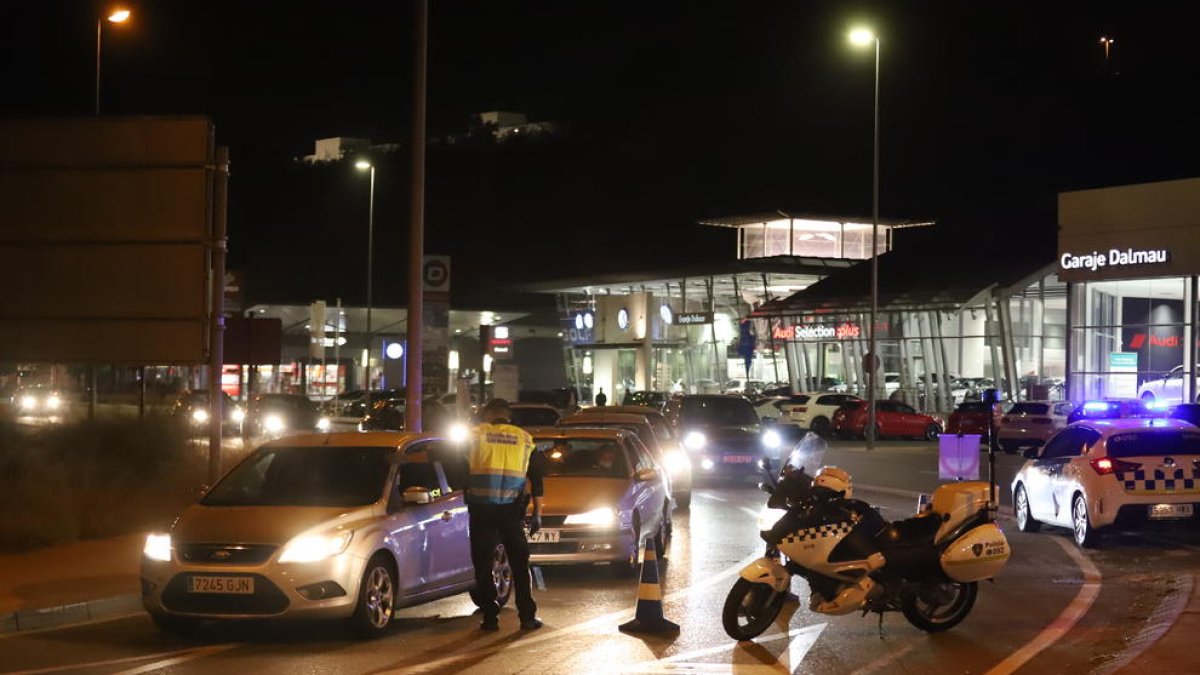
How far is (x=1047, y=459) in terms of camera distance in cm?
1898

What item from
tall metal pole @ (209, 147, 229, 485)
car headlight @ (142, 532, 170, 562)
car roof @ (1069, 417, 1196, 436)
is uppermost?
tall metal pole @ (209, 147, 229, 485)

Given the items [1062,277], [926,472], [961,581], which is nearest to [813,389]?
[1062,277]

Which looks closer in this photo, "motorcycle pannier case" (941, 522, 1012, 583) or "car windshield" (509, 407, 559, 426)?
"motorcycle pannier case" (941, 522, 1012, 583)

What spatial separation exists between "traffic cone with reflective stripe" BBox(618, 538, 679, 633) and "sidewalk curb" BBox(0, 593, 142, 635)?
4418 mm

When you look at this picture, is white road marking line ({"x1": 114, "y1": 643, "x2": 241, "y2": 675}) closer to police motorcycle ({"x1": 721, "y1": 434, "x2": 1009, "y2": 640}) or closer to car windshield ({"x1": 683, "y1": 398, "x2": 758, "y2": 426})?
police motorcycle ({"x1": 721, "y1": 434, "x2": 1009, "y2": 640})

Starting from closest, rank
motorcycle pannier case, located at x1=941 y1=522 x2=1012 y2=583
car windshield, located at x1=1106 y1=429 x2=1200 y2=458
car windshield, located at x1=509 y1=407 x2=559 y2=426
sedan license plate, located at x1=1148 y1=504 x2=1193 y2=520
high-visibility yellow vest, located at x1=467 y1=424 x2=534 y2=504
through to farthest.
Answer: motorcycle pannier case, located at x1=941 y1=522 x2=1012 y2=583, high-visibility yellow vest, located at x1=467 y1=424 x2=534 y2=504, sedan license plate, located at x1=1148 y1=504 x2=1193 y2=520, car windshield, located at x1=1106 y1=429 x2=1200 y2=458, car windshield, located at x1=509 y1=407 x2=559 y2=426

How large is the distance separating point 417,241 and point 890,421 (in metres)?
32.5

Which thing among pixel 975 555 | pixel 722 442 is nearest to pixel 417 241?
pixel 975 555

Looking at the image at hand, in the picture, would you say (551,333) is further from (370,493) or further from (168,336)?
(370,493)

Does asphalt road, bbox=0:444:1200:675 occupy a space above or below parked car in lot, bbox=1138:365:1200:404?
below

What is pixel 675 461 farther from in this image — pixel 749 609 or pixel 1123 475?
pixel 749 609

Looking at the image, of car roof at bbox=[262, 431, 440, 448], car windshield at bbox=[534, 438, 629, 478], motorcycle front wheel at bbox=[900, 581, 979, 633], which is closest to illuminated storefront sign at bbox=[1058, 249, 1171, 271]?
car windshield at bbox=[534, 438, 629, 478]

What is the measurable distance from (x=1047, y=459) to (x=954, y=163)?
289ft

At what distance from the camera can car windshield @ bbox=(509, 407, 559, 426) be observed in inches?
1109
